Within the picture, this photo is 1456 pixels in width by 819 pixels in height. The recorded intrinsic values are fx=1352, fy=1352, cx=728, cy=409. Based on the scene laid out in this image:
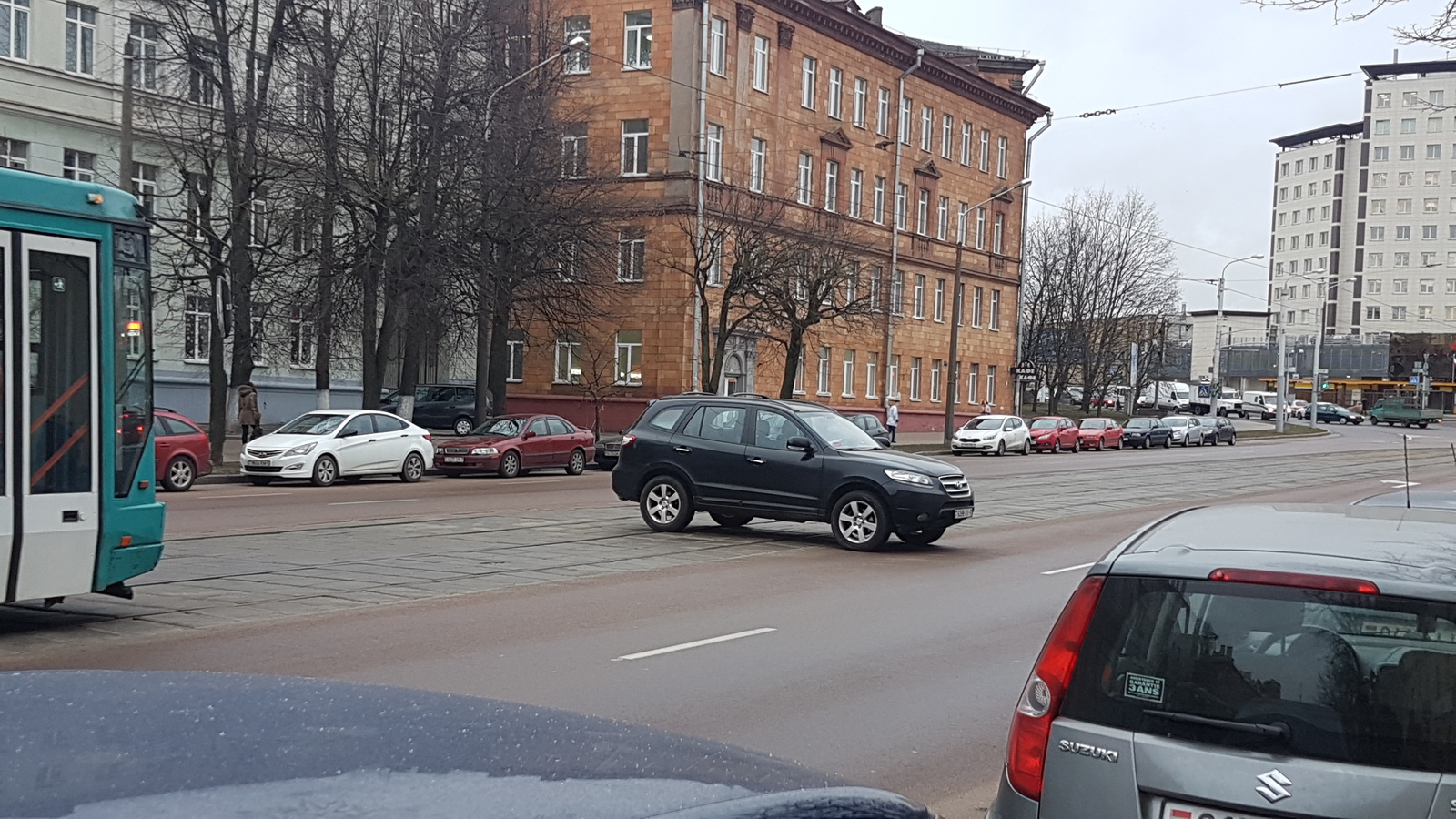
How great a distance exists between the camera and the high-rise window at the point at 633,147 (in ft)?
154

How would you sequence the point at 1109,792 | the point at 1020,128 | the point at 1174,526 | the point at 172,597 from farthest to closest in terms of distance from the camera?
the point at 1020,128, the point at 172,597, the point at 1174,526, the point at 1109,792

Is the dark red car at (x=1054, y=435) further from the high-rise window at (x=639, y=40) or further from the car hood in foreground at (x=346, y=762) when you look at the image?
the car hood in foreground at (x=346, y=762)

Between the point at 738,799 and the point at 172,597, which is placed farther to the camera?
the point at 172,597

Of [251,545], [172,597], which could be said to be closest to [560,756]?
[172,597]

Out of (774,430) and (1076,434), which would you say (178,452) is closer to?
(774,430)

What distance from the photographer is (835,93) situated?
5366cm

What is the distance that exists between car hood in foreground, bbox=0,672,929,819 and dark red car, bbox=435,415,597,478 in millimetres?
27734

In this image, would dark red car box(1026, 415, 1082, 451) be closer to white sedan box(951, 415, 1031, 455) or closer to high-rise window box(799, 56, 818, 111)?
white sedan box(951, 415, 1031, 455)

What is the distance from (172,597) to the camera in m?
11.0

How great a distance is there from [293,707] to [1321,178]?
149 metres

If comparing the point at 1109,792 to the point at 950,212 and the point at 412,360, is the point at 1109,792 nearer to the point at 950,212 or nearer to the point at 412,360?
the point at 412,360

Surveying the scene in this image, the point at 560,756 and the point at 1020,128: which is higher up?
the point at 1020,128

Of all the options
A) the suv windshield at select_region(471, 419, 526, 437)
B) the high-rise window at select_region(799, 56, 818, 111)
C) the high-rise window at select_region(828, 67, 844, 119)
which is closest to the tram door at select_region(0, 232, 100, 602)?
the suv windshield at select_region(471, 419, 526, 437)

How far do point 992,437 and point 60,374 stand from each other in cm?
4099
